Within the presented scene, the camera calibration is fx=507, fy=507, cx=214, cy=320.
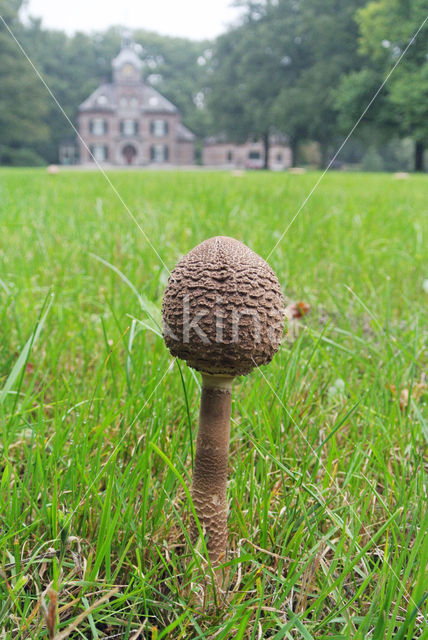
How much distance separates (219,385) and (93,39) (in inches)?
2598

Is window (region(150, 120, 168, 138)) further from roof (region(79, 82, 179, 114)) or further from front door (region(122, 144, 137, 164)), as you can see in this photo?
front door (region(122, 144, 137, 164))

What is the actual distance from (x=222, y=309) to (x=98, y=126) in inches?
2348

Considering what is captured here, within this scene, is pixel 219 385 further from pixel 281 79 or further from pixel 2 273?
Result: pixel 281 79

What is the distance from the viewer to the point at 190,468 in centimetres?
140

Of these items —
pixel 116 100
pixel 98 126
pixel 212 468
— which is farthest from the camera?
pixel 116 100

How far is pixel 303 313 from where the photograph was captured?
2.38 metres

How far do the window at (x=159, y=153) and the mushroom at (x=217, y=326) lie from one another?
6025cm

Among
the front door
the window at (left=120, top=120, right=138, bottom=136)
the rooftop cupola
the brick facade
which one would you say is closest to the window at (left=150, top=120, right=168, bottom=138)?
the window at (left=120, top=120, right=138, bottom=136)

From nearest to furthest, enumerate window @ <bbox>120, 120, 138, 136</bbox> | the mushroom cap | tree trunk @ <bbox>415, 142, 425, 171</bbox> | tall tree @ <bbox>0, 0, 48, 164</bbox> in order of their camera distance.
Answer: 1. the mushroom cap
2. tree trunk @ <bbox>415, 142, 425, 171</bbox>
3. tall tree @ <bbox>0, 0, 48, 164</bbox>
4. window @ <bbox>120, 120, 138, 136</bbox>

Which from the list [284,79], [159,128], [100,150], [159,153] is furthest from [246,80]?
[100,150]

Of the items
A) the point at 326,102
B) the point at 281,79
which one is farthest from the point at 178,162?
the point at 326,102

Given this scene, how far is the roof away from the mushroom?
193 feet

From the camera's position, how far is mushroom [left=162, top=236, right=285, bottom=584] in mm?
941

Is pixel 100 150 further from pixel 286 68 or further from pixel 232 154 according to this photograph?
pixel 286 68
